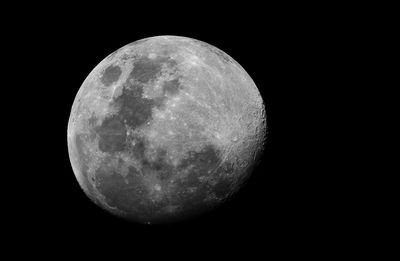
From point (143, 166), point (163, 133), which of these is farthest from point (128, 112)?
point (143, 166)

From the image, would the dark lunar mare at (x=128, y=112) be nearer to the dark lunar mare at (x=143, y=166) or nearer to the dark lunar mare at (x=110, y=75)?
the dark lunar mare at (x=143, y=166)

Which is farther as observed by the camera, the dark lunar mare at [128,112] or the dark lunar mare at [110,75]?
the dark lunar mare at [110,75]

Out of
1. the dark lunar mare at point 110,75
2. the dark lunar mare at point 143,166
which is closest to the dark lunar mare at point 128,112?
the dark lunar mare at point 143,166

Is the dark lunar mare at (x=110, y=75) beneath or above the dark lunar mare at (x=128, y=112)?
Result: above

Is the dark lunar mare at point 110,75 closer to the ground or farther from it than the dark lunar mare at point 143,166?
farther from it

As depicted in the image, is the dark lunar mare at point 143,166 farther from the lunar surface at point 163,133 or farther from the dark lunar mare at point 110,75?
the dark lunar mare at point 110,75

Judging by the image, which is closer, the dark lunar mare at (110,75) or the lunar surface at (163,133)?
the lunar surface at (163,133)

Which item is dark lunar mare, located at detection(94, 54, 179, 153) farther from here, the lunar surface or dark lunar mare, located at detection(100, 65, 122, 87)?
dark lunar mare, located at detection(100, 65, 122, 87)

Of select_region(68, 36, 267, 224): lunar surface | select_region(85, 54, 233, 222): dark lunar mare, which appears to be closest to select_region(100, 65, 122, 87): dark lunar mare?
select_region(68, 36, 267, 224): lunar surface
